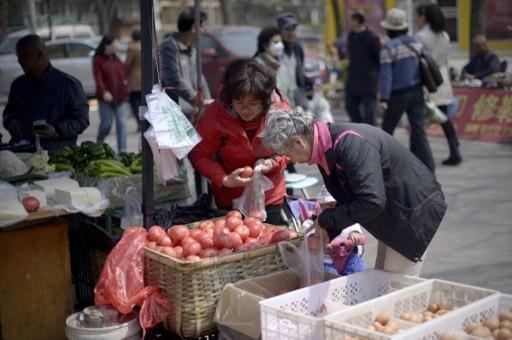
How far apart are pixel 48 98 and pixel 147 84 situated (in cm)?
184

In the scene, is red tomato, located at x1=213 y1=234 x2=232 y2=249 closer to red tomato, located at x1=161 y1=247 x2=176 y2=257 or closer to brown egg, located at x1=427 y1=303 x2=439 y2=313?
red tomato, located at x1=161 y1=247 x2=176 y2=257

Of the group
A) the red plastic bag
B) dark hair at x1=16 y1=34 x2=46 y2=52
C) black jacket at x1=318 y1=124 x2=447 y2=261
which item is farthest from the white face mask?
black jacket at x1=318 y1=124 x2=447 y2=261

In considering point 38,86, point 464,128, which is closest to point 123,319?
point 38,86

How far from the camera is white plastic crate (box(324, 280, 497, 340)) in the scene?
11.6 feet

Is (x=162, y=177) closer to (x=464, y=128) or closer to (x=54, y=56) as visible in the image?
(x=464, y=128)

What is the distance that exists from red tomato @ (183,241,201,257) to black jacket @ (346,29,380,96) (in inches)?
271

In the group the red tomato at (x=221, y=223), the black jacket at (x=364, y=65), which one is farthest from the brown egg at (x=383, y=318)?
the black jacket at (x=364, y=65)

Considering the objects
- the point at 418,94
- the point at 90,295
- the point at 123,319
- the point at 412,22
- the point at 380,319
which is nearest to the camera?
the point at 380,319

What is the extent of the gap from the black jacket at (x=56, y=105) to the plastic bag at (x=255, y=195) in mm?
1908

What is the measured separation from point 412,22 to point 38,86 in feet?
55.5

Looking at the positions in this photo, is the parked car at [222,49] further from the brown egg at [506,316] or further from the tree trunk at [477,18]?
the brown egg at [506,316]

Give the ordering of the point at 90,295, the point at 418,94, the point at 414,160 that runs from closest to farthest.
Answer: the point at 414,160 → the point at 90,295 → the point at 418,94

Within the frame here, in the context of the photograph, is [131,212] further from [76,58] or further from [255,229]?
[76,58]

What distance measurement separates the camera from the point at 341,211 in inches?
150
